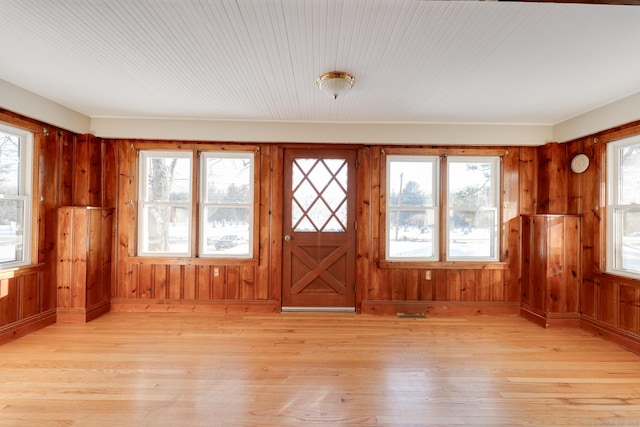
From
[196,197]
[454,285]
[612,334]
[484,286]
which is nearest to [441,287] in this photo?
[454,285]

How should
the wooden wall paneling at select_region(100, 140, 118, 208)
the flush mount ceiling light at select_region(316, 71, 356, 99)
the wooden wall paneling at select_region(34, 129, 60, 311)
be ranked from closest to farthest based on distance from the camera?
the flush mount ceiling light at select_region(316, 71, 356, 99) < the wooden wall paneling at select_region(34, 129, 60, 311) < the wooden wall paneling at select_region(100, 140, 118, 208)

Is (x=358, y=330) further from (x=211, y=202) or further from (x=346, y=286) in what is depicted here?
(x=211, y=202)

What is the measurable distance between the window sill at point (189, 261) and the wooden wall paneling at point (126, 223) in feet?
0.37

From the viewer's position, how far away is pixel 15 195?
3236 mm

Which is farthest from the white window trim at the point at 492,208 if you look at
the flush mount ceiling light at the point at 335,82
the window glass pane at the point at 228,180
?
the window glass pane at the point at 228,180

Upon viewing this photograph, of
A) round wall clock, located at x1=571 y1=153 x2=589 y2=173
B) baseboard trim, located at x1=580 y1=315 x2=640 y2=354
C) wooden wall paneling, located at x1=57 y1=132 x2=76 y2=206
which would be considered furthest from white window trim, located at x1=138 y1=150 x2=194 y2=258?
baseboard trim, located at x1=580 y1=315 x2=640 y2=354

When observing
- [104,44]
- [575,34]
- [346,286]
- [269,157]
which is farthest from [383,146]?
[104,44]

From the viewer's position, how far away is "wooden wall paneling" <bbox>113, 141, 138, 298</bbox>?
4113 mm

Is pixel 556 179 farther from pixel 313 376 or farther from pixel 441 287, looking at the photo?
pixel 313 376

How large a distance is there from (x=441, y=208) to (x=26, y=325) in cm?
501

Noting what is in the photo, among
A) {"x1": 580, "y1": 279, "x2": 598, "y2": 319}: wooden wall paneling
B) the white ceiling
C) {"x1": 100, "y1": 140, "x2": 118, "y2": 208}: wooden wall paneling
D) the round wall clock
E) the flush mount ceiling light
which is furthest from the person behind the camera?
{"x1": 100, "y1": 140, "x2": 118, "y2": 208}: wooden wall paneling

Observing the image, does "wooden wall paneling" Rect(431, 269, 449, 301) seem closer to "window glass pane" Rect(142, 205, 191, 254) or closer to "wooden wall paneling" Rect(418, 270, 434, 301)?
"wooden wall paneling" Rect(418, 270, 434, 301)

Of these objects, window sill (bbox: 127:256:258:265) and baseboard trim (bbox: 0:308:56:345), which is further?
window sill (bbox: 127:256:258:265)

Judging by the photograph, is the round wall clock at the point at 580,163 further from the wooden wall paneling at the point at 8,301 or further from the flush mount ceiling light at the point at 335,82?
the wooden wall paneling at the point at 8,301
